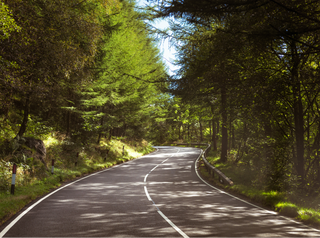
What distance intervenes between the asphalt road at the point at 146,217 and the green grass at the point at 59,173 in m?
0.54

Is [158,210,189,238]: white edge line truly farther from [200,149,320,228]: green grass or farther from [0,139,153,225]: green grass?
[0,139,153,225]: green grass

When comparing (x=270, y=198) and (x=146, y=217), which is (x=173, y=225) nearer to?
(x=146, y=217)

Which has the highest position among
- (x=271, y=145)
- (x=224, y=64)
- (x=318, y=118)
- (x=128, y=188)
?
(x=224, y=64)

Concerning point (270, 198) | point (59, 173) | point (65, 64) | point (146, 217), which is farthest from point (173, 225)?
point (59, 173)

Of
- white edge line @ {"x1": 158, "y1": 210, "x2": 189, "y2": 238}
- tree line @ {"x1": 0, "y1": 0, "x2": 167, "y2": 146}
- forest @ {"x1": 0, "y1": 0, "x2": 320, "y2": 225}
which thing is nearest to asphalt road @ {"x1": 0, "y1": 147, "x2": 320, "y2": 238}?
white edge line @ {"x1": 158, "y1": 210, "x2": 189, "y2": 238}

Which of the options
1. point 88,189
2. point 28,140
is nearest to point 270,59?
point 88,189

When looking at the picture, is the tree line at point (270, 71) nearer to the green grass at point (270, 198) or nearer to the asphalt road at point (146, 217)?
the green grass at point (270, 198)

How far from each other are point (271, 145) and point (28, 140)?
1244cm

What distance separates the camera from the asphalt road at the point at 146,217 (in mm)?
6055

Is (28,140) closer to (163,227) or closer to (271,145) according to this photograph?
(163,227)

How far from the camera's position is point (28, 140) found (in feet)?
47.8

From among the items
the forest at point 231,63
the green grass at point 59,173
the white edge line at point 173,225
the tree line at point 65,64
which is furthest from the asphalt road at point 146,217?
the tree line at point 65,64

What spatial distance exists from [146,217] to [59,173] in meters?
9.22

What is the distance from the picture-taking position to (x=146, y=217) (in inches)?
291
